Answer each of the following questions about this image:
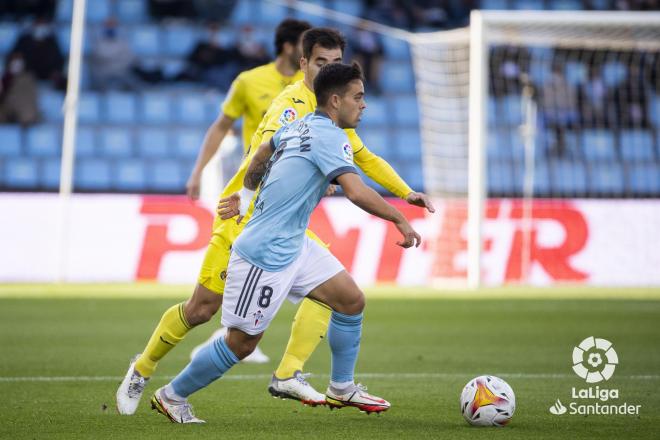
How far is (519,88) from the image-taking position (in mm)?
20703

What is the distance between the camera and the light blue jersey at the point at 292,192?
5.34 m

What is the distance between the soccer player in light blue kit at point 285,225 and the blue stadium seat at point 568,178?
14.2m

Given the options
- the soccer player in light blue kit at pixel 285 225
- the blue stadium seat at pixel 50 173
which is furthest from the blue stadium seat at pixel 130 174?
the soccer player in light blue kit at pixel 285 225

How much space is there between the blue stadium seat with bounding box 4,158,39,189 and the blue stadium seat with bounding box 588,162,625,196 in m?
9.09

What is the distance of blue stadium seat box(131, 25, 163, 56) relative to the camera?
2125cm

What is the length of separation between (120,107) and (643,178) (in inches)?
352

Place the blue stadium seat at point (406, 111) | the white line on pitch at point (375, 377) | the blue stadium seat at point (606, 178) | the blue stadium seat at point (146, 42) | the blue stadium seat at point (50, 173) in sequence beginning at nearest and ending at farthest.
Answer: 1. the white line on pitch at point (375, 377)
2. the blue stadium seat at point (606, 178)
3. the blue stadium seat at point (50, 173)
4. the blue stadium seat at point (406, 111)
5. the blue stadium seat at point (146, 42)

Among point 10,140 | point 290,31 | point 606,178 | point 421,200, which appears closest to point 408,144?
point 606,178

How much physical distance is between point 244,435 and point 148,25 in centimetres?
1728

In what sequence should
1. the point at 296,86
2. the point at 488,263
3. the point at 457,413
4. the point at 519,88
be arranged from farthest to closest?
1. the point at 519,88
2. the point at 488,263
3. the point at 296,86
4. the point at 457,413

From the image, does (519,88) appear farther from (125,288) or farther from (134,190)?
(125,288)

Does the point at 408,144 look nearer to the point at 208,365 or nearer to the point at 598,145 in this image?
the point at 598,145

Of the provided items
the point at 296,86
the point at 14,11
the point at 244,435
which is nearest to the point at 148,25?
the point at 14,11

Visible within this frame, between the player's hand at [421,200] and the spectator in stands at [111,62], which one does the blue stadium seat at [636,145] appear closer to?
the spectator in stands at [111,62]
